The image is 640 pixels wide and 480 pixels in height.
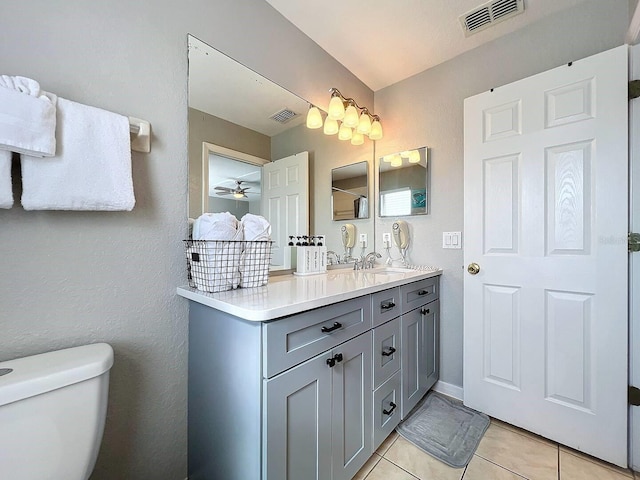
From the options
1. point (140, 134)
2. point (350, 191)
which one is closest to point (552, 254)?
point (350, 191)

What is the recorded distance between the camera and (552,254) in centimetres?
146

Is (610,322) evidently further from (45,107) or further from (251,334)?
(45,107)

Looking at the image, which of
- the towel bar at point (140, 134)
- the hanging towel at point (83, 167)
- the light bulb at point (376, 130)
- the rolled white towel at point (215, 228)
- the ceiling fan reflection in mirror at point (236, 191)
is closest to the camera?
the hanging towel at point (83, 167)

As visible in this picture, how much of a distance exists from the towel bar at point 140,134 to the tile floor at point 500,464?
1703 mm

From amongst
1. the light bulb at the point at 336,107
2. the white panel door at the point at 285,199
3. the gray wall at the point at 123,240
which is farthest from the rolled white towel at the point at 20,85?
the light bulb at the point at 336,107

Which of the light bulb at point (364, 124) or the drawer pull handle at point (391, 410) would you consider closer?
the drawer pull handle at point (391, 410)

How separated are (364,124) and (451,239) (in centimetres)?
107

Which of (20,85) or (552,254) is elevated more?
(20,85)

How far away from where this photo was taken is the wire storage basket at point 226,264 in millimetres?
1047

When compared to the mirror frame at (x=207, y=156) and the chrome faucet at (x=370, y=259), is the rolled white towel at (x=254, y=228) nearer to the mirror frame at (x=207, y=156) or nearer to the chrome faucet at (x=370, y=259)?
the mirror frame at (x=207, y=156)

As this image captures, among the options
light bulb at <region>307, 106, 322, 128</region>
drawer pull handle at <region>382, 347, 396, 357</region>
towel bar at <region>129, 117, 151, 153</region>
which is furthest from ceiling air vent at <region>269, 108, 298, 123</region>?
drawer pull handle at <region>382, 347, 396, 357</region>

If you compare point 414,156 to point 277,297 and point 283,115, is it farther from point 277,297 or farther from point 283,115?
point 277,297

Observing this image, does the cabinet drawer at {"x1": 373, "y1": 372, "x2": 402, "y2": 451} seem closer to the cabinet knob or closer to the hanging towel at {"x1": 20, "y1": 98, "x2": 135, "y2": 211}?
the cabinet knob

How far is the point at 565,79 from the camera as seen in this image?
1.42 m
